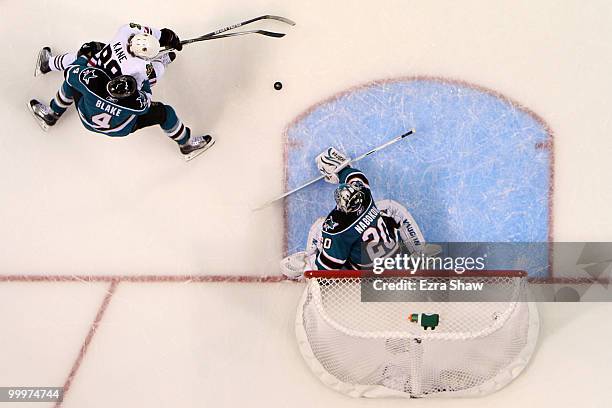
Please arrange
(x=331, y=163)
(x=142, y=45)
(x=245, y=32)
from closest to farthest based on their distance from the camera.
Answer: (x=142, y=45)
(x=331, y=163)
(x=245, y=32)

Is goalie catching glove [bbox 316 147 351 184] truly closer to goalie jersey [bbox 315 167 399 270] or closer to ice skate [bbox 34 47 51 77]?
goalie jersey [bbox 315 167 399 270]

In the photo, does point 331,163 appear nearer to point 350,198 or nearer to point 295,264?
point 350,198

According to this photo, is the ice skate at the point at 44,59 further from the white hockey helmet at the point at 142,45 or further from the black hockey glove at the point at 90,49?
the white hockey helmet at the point at 142,45

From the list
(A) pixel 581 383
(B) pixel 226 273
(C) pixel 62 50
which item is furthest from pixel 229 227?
(A) pixel 581 383

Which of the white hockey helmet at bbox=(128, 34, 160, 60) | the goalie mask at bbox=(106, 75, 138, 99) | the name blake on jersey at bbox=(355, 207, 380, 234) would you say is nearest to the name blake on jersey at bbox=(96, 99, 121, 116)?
the goalie mask at bbox=(106, 75, 138, 99)

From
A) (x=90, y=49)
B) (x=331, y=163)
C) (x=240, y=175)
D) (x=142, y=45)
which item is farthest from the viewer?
(x=240, y=175)

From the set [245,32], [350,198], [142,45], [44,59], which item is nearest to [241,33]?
[245,32]

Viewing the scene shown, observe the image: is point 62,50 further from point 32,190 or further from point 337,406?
point 337,406

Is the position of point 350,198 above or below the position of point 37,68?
below
